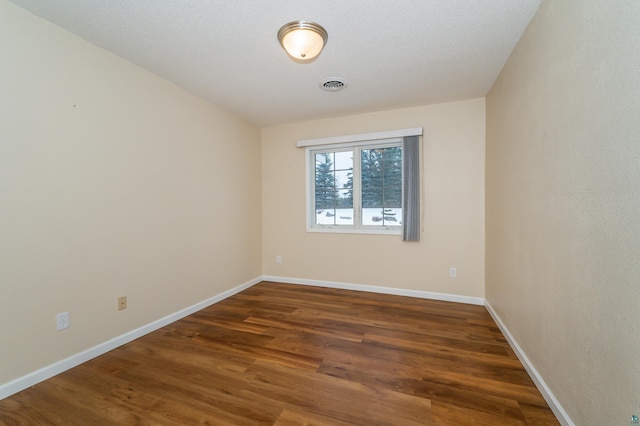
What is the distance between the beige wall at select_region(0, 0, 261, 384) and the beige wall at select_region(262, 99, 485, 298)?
1.14 meters

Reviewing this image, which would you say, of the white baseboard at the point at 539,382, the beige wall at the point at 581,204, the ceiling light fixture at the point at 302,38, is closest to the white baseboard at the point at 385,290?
the white baseboard at the point at 539,382

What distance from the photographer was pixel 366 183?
3.57 m

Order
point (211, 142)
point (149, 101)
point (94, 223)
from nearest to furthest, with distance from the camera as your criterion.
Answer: point (94, 223) → point (149, 101) → point (211, 142)

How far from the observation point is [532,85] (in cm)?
173

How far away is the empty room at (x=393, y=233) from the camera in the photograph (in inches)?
47.3

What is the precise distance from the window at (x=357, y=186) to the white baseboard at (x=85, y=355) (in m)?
1.97

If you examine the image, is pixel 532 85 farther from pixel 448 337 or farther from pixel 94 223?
pixel 94 223

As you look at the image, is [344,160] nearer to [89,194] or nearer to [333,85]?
[333,85]

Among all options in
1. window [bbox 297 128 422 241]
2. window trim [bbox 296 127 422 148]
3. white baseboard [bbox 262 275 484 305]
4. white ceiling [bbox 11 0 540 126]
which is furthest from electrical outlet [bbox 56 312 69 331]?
window trim [bbox 296 127 422 148]

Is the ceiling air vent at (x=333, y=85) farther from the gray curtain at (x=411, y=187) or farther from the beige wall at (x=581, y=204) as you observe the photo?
the beige wall at (x=581, y=204)

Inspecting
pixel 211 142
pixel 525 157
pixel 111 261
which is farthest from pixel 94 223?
pixel 525 157

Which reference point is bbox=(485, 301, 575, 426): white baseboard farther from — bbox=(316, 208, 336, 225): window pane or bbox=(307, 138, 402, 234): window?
bbox=(316, 208, 336, 225): window pane

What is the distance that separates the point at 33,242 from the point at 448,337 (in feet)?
10.3

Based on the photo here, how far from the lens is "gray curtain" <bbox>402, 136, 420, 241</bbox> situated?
318 cm
